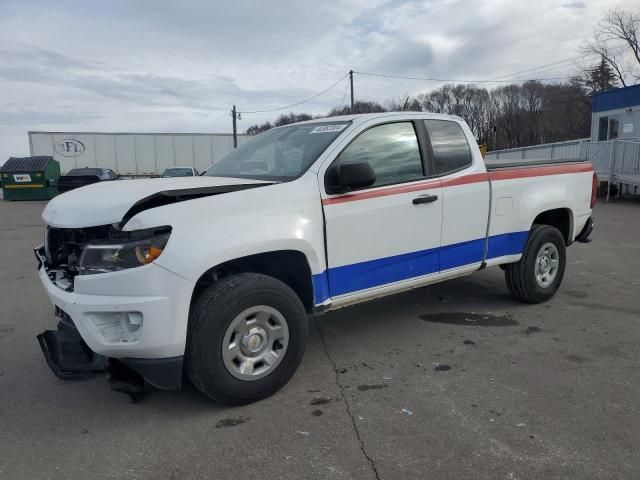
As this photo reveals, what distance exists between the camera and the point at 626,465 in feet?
8.74

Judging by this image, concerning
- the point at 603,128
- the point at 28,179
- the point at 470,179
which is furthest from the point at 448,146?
the point at 28,179

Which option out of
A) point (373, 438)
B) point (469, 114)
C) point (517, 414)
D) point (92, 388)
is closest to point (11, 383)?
point (92, 388)

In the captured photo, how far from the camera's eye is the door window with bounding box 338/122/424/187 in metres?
4.01

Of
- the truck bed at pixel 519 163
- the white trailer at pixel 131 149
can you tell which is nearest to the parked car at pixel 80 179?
the white trailer at pixel 131 149

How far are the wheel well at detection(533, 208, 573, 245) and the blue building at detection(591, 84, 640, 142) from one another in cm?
1831

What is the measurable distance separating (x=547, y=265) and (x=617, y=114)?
2181 centimetres

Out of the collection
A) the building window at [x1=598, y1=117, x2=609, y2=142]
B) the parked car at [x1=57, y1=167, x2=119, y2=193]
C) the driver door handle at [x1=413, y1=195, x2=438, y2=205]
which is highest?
the building window at [x1=598, y1=117, x2=609, y2=142]

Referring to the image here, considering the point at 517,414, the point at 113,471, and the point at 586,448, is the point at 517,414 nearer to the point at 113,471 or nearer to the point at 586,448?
the point at 586,448

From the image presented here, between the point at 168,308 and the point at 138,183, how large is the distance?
3.82 ft

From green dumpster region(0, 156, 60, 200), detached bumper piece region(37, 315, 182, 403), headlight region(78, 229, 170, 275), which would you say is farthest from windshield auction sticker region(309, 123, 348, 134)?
green dumpster region(0, 156, 60, 200)

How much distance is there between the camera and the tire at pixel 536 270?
5.23 metres

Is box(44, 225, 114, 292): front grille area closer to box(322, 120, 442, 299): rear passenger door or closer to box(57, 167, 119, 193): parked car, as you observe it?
box(322, 120, 442, 299): rear passenger door

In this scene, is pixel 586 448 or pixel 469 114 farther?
pixel 469 114

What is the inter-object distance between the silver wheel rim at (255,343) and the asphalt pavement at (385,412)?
27 centimetres
